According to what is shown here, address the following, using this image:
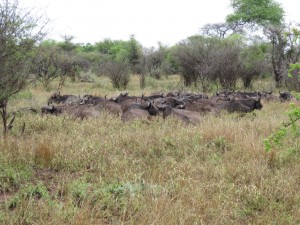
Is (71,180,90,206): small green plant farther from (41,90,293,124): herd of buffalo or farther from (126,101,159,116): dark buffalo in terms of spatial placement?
(126,101,159,116): dark buffalo

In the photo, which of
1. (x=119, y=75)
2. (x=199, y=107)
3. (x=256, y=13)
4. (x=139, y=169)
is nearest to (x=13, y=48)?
(x=139, y=169)

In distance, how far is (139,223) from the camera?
316 cm

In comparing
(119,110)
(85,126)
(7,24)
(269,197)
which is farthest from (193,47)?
(269,197)

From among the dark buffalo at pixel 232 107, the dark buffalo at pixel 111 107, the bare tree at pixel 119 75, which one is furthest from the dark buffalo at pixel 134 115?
the bare tree at pixel 119 75

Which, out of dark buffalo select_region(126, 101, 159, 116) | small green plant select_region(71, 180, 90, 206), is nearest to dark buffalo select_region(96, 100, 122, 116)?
dark buffalo select_region(126, 101, 159, 116)

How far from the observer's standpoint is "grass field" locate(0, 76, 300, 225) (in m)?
3.38

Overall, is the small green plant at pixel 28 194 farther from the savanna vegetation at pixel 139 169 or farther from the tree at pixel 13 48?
the tree at pixel 13 48

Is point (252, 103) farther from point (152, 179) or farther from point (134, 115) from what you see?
point (152, 179)

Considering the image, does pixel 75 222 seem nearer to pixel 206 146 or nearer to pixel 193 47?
pixel 206 146

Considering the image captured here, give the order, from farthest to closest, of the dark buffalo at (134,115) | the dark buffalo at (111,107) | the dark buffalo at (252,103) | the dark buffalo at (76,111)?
the dark buffalo at (252,103), the dark buffalo at (111,107), the dark buffalo at (76,111), the dark buffalo at (134,115)

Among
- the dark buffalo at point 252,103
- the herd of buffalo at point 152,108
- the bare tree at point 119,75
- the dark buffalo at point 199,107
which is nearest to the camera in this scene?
the herd of buffalo at point 152,108

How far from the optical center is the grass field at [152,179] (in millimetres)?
3379

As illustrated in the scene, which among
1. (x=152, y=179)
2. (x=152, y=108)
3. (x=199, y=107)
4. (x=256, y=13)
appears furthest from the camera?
(x=256, y=13)

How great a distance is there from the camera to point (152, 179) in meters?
4.41
